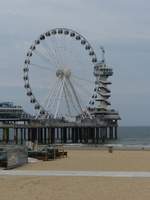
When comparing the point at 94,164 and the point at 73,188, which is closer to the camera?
the point at 73,188

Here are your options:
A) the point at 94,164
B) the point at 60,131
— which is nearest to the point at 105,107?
the point at 60,131

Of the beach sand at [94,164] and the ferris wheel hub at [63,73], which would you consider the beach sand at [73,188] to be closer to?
the beach sand at [94,164]

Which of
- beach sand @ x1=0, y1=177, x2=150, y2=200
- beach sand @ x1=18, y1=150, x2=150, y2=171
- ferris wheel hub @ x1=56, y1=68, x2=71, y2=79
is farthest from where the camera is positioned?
ferris wheel hub @ x1=56, y1=68, x2=71, y2=79

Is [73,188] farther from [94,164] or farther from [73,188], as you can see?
[94,164]

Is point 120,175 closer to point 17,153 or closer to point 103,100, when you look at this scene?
point 17,153

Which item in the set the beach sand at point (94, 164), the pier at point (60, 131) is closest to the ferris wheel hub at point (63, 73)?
the pier at point (60, 131)

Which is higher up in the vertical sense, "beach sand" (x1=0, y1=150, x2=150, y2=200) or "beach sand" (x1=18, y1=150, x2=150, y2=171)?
"beach sand" (x1=0, y1=150, x2=150, y2=200)

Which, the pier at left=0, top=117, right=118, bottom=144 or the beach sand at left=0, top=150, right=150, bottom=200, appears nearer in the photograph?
the beach sand at left=0, top=150, right=150, bottom=200

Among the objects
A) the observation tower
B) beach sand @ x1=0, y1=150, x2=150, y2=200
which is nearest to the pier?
the observation tower

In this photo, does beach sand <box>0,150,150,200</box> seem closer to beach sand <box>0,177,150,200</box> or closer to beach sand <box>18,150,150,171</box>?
beach sand <box>0,177,150,200</box>

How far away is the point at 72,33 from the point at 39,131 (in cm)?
2192

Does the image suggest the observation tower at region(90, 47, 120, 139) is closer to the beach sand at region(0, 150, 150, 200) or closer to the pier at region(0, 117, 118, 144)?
the pier at region(0, 117, 118, 144)

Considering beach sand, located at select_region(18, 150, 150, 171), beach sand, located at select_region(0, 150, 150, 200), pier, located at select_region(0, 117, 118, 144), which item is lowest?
pier, located at select_region(0, 117, 118, 144)

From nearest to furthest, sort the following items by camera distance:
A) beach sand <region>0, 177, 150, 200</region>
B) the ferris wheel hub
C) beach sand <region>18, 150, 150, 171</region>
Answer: beach sand <region>0, 177, 150, 200</region>, beach sand <region>18, 150, 150, 171</region>, the ferris wheel hub
